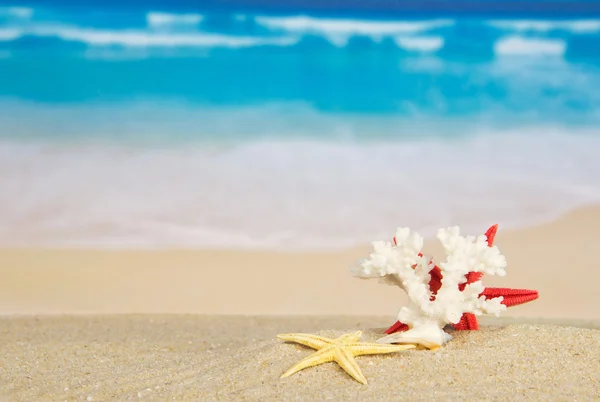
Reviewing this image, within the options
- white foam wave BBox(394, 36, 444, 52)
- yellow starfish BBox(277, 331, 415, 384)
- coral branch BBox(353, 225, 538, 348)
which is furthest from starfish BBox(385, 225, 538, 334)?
white foam wave BBox(394, 36, 444, 52)

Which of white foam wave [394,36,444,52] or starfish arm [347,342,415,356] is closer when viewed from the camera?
starfish arm [347,342,415,356]

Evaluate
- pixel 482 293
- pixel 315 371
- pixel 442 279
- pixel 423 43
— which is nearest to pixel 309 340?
pixel 315 371

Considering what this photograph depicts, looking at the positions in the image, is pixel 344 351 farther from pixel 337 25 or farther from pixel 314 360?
pixel 337 25

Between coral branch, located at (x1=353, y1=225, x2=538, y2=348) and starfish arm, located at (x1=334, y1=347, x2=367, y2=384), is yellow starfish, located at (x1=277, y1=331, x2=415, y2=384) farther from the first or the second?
coral branch, located at (x1=353, y1=225, x2=538, y2=348)

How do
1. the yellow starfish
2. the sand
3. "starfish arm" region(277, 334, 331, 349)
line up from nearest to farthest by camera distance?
the sand, the yellow starfish, "starfish arm" region(277, 334, 331, 349)

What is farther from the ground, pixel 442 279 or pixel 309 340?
pixel 442 279

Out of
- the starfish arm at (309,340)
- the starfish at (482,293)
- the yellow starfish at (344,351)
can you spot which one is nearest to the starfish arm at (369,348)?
the yellow starfish at (344,351)
